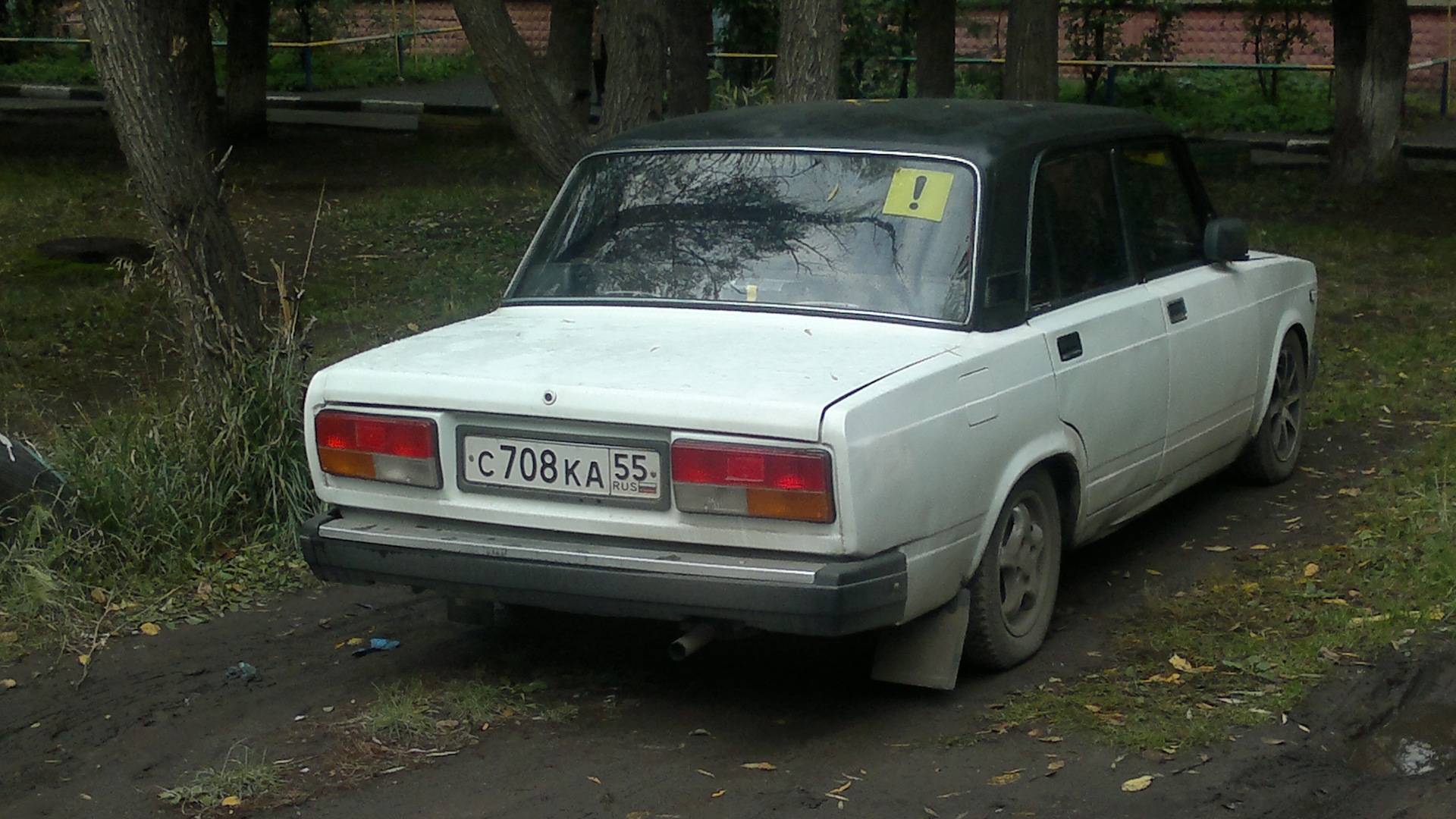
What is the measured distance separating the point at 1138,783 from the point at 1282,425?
3.06m

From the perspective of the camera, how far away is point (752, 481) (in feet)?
12.7

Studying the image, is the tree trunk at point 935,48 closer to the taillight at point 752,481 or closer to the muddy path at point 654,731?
the muddy path at point 654,731

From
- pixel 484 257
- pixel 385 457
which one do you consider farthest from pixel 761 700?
pixel 484 257

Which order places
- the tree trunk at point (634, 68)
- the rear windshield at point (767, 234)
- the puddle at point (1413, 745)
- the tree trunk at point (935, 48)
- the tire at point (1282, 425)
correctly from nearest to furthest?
the puddle at point (1413, 745) → the rear windshield at point (767, 234) → the tire at point (1282, 425) → the tree trunk at point (634, 68) → the tree trunk at point (935, 48)

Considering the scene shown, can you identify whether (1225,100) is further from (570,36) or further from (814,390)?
(814,390)

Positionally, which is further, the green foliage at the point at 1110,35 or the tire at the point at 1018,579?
the green foliage at the point at 1110,35

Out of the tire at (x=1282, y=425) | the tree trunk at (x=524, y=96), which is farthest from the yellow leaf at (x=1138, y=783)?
the tree trunk at (x=524, y=96)

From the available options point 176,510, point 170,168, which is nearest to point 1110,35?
point 170,168

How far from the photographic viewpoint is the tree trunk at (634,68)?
9.41 m

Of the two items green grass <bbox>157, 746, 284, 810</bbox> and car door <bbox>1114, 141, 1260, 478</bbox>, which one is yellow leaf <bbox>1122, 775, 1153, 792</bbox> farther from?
green grass <bbox>157, 746, 284, 810</bbox>

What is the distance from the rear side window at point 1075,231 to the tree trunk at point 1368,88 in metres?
11.0

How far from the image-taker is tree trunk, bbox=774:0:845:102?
329 inches

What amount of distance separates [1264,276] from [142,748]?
412cm

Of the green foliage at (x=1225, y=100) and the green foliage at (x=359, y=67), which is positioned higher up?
the green foliage at (x=359, y=67)
